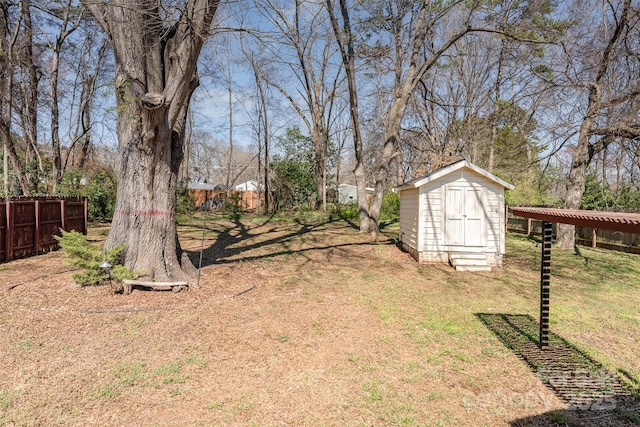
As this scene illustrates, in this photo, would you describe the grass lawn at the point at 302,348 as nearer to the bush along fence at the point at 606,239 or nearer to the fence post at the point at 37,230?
the fence post at the point at 37,230

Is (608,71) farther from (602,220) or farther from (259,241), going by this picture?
(259,241)

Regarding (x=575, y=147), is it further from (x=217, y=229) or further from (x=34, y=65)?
(x=34, y=65)

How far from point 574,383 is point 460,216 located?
18.9 ft

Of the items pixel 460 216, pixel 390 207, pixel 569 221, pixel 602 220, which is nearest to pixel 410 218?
pixel 460 216

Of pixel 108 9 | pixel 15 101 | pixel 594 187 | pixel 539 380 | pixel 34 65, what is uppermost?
pixel 34 65

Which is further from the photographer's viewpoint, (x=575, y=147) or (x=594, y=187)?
(x=594, y=187)

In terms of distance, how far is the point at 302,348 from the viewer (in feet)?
12.3

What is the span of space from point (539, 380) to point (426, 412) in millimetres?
1370

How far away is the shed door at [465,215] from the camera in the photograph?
336 inches

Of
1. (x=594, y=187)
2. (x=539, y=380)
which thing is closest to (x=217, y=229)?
(x=539, y=380)

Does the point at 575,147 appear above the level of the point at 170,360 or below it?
above

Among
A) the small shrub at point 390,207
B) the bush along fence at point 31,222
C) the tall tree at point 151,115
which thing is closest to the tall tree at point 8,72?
the bush along fence at point 31,222

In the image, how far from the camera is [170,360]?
3.37 meters

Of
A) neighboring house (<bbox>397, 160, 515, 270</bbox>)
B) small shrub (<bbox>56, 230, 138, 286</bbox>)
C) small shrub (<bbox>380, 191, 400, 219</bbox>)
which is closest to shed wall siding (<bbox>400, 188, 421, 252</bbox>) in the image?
neighboring house (<bbox>397, 160, 515, 270</bbox>)
